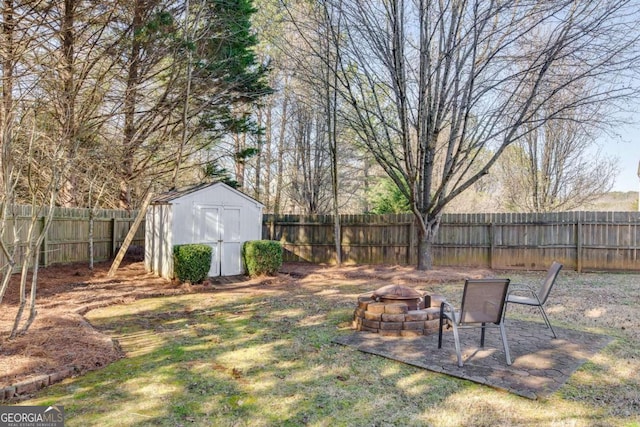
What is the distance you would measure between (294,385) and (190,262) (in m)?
5.61

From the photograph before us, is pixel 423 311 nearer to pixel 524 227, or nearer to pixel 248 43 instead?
pixel 524 227

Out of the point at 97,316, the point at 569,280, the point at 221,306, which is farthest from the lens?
the point at 569,280

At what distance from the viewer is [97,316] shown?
5.68m

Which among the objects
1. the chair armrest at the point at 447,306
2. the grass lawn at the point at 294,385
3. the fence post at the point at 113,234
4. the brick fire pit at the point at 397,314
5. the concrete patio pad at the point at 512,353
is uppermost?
the fence post at the point at 113,234

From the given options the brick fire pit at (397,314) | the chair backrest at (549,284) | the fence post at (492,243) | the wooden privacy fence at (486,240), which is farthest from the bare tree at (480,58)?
the brick fire pit at (397,314)

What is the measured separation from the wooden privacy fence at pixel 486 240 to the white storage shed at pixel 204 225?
9.77 ft

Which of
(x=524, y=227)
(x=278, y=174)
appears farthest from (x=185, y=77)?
(x=524, y=227)

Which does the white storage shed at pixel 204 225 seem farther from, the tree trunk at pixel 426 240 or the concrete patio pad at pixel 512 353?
the concrete patio pad at pixel 512 353

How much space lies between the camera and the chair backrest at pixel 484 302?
3660 millimetres

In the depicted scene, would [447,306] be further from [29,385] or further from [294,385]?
[29,385]

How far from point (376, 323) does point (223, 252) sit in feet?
18.8

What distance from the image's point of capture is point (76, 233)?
400 inches

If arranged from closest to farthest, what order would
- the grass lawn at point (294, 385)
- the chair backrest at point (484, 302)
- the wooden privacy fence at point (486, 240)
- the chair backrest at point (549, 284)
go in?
the grass lawn at point (294, 385), the chair backrest at point (484, 302), the chair backrest at point (549, 284), the wooden privacy fence at point (486, 240)

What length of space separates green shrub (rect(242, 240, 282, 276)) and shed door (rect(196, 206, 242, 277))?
262 millimetres
